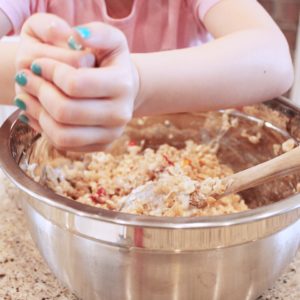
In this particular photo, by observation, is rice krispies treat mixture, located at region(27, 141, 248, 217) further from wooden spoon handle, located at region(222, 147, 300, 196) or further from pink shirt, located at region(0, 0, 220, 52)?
pink shirt, located at region(0, 0, 220, 52)

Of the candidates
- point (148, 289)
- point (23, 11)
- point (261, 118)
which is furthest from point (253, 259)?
point (23, 11)

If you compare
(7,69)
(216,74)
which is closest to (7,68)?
(7,69)

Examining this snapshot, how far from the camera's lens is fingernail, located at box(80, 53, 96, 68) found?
1.33ft

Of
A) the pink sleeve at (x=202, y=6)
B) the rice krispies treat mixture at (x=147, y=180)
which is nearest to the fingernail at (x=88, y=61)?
the rice krispies treat mixture at (x=147, y=180)

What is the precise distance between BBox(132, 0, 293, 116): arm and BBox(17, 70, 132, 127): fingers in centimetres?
9

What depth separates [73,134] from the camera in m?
0.44

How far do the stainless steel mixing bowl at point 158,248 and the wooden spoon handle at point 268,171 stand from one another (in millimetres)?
74

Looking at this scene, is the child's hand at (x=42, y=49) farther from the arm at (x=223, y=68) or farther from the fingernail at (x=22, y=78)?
the arm at (x=223, y=68)

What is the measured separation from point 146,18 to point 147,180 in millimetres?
308

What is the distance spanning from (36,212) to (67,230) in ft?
0.18

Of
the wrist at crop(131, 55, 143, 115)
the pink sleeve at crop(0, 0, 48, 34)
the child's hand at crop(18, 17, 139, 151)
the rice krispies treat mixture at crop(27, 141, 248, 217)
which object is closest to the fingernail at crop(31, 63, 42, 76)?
the child's hand at crop(18, 17, 139, 151)

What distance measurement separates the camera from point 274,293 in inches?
23.8

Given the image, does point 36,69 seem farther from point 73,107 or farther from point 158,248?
point 158,248

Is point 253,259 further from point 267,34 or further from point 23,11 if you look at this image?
point 23,11
